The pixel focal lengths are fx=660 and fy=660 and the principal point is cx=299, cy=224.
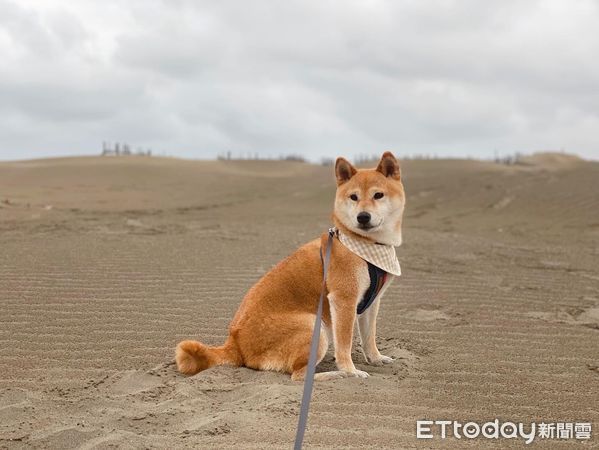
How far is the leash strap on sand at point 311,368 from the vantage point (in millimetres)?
3590

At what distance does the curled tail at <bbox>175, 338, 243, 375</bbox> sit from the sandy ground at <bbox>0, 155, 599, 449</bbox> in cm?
12

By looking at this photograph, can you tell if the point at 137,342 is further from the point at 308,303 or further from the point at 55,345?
the point at 308,303

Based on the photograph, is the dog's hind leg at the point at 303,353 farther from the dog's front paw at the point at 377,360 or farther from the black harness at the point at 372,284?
the dog's front paw at the point at 377,360

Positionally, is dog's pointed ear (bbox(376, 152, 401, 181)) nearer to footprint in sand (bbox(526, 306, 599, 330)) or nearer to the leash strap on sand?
the leash strap on sand

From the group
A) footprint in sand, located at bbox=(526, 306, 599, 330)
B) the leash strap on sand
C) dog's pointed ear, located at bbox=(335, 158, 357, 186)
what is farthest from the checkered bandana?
footprint in sand, located at bbox=(526, 306, 599, 330)

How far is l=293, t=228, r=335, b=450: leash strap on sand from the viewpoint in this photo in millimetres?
3590

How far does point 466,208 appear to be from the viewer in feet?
68.5

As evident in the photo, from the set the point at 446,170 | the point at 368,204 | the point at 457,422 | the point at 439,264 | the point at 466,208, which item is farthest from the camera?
the point at 446,170

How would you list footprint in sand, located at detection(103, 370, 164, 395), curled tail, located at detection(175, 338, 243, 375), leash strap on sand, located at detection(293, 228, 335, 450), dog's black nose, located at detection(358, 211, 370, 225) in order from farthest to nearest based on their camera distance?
1. curled tail, located at detection(175, 338, 243, 375)
2. footprint in sand, located at detection(103, 370, 164, 395)
3. dog's black nose, located at detection(358, 211, 370, 225)
4. leash strap on sand, located at detection(293, 228, 335, 450)

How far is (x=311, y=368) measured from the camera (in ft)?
13.3

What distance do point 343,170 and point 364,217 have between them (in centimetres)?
47

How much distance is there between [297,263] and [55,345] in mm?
2809

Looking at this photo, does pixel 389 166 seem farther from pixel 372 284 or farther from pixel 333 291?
pixel 333 291

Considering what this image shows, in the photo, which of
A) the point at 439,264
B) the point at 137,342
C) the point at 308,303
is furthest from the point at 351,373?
the point at 439,264
